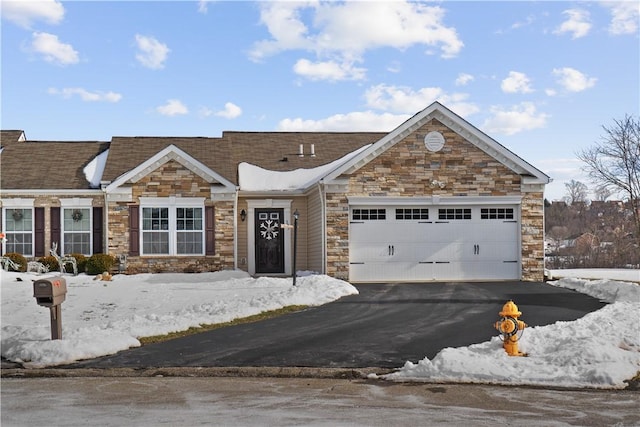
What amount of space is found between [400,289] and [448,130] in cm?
527

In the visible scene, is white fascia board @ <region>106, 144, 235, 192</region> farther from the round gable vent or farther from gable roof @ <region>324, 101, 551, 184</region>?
the round gable vent

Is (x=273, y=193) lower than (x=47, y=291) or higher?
higher

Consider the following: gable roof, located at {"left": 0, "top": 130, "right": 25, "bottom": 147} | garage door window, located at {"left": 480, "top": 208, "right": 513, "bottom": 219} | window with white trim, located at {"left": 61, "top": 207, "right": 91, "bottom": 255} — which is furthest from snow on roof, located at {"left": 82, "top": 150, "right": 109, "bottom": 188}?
garage door window, located at {"left": 480, "top": 208, "right": 513, "bottom": 219}

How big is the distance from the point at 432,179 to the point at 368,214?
2.18 metres

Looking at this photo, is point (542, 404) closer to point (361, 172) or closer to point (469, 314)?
point (469, 314)

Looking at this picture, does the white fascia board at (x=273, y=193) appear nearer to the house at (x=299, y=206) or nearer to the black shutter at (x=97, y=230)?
the house at (x=299, y=206)

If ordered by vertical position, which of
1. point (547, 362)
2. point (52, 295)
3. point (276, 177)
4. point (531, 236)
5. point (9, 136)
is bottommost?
point (547, 362)

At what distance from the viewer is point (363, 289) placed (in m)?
18.7

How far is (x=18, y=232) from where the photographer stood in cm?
2223

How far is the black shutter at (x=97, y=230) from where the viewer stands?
22375mm

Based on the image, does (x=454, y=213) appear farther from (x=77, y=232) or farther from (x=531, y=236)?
(x=77, y=232)

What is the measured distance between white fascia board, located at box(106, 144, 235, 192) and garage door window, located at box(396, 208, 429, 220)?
5367 millimetres

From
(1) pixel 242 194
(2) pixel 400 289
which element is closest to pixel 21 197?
(1) pixel 242 194

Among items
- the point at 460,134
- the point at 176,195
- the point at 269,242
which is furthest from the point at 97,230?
the point at 460,134
